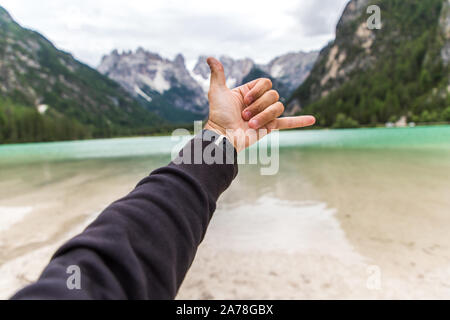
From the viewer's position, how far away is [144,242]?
3.05 ft

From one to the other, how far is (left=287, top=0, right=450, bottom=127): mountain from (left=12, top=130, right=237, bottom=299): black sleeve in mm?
104915

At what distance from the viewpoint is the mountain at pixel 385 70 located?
104 metres

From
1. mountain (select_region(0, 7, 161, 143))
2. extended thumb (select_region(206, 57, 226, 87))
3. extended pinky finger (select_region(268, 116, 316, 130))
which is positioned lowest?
extended pinky finger (select_region(268, 116, 316, 130))

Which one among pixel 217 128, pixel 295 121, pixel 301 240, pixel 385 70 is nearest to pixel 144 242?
pixel 217 128

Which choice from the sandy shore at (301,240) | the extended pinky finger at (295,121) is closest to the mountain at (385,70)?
the sandy shore at (301,240)

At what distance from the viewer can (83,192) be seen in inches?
437

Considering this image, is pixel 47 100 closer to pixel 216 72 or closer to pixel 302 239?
pixel 302 239

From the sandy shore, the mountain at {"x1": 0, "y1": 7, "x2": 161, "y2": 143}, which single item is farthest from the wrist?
the mountain at {"x1": 0, "y1": 7, "x2": 161, "y2": 143}

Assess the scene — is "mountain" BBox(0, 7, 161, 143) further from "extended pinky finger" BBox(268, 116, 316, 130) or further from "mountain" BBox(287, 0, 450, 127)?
"extended pinky finger" BBox(268, 116, 316, 130)

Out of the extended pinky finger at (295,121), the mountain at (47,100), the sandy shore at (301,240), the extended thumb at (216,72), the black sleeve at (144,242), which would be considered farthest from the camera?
the mountain at (47,100)

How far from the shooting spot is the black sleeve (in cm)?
79

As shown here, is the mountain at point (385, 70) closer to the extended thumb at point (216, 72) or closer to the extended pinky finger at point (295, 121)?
the extended pinky finger at point (295, 121)
